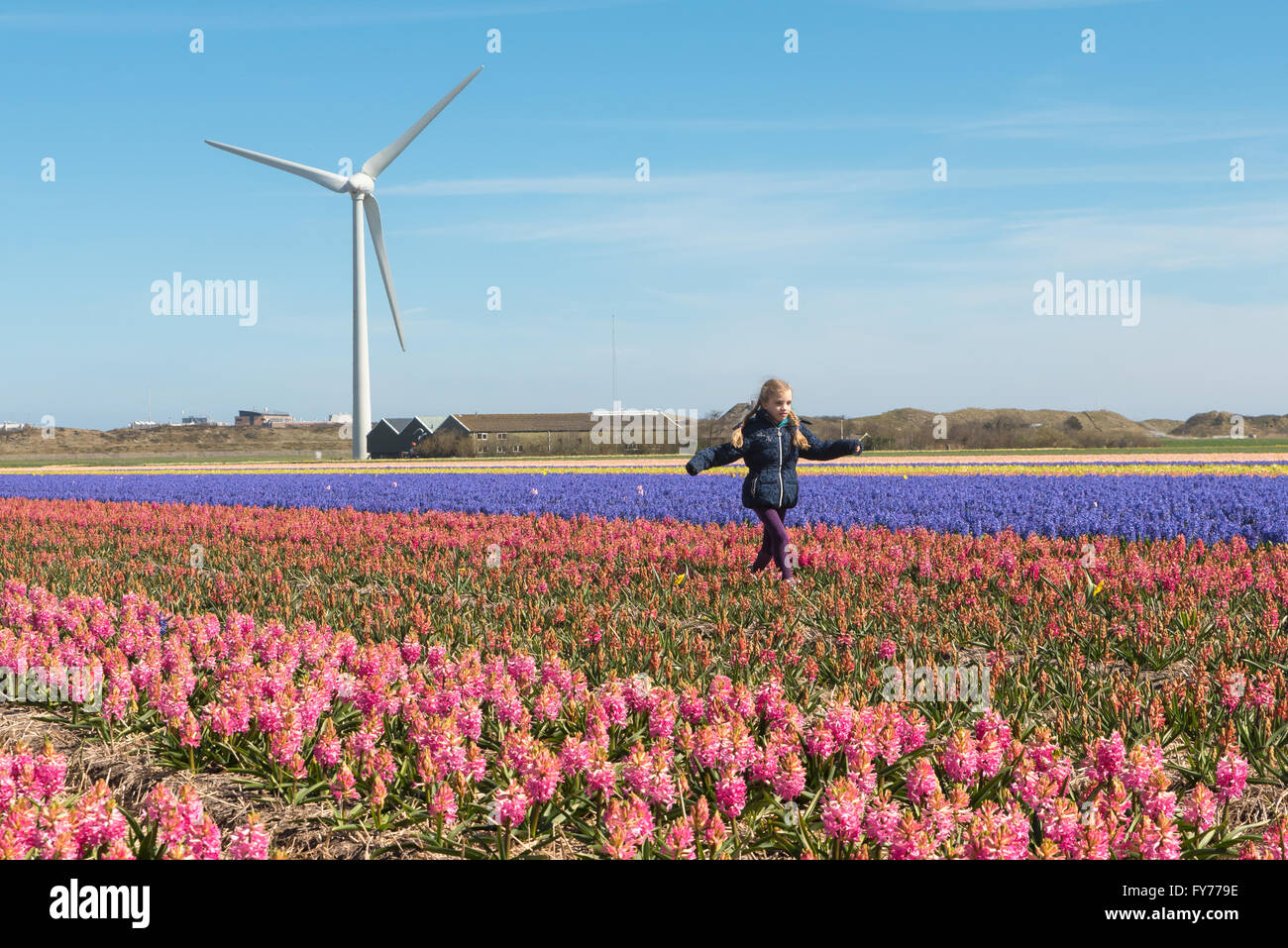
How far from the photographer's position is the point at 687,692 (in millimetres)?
5215

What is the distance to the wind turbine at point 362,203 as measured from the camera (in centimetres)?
5156

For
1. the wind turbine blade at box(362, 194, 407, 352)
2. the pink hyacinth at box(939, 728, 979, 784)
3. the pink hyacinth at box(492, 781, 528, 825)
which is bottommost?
the pink hyacinth at box(492, 781, 528, 825)

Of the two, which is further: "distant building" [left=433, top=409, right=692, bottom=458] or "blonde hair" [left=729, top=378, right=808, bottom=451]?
"distant building" [left=433, top=409, right=692, bottom=458]

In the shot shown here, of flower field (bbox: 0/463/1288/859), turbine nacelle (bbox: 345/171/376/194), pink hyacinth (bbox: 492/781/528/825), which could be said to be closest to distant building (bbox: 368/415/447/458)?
turbine nacelle (bbox: 345/171/376/194)

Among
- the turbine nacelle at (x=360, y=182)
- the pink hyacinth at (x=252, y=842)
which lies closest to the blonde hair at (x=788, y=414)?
the pink hyacinth at (x=252, y=842)

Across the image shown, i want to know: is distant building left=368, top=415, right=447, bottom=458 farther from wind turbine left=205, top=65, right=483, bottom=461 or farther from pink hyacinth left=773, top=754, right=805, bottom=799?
pink hyacinth left=773, top=754, right=805, bottom=799

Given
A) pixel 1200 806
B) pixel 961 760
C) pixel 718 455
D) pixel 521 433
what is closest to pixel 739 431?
pixel 718 455

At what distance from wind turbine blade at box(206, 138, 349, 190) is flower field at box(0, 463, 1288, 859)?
4210cm

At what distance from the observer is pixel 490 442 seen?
3652 inches

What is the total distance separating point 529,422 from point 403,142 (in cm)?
5341

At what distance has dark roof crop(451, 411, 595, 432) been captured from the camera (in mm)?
99188

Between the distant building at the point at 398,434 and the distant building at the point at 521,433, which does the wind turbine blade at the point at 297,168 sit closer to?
the distant building at the point at 521,433

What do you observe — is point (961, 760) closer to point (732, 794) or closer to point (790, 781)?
point (790, 781)
